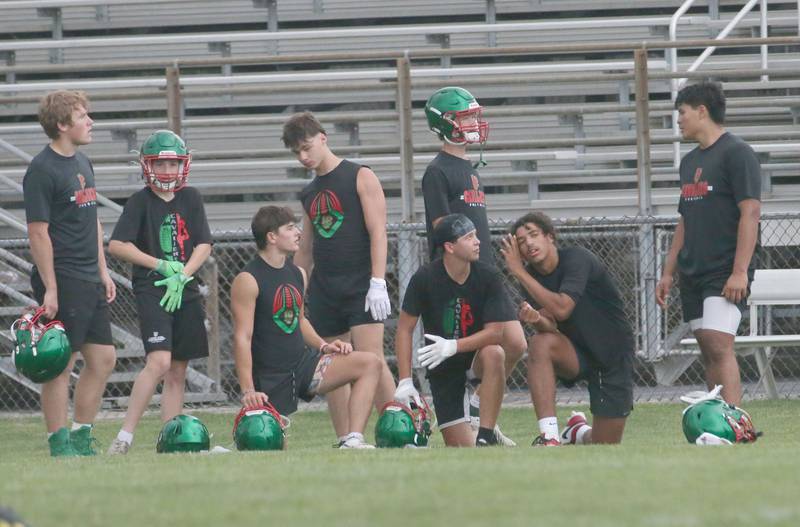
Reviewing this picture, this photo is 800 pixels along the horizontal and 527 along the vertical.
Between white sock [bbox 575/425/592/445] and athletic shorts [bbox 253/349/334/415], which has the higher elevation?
athletic shorts [bbox 253/349/334/415]

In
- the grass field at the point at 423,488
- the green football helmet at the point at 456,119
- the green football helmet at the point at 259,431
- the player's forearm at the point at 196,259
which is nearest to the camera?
the grass field at the point at 423,488

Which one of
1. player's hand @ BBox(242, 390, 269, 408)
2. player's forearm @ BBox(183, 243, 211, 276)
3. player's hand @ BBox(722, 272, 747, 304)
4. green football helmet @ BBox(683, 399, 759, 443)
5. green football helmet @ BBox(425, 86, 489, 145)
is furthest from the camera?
green football helmet @ BBox(425, 86, 489, 145)

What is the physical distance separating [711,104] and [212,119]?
571cm

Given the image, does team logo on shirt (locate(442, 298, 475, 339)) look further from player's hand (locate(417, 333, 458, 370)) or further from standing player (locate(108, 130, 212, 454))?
standing player (locate(108, 130, 212, 454))

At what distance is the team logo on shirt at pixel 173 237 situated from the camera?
8.19 metres

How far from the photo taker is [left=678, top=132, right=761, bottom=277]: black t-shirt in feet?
25.5

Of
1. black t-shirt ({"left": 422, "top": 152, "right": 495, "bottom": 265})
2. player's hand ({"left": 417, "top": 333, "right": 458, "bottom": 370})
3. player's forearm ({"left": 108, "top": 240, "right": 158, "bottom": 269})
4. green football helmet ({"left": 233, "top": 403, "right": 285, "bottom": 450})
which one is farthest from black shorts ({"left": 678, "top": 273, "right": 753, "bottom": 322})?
player's forearm ({"left": 108, "top": 240, "right": 158, "bottom": 269})

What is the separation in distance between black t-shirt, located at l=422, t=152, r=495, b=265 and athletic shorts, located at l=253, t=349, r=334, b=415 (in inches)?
38.0

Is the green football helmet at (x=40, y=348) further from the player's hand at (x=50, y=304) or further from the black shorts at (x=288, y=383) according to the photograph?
the black shorts at (x=288, y=383)

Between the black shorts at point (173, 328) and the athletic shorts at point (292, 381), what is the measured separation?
643 mm

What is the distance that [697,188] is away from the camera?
25.9 ft

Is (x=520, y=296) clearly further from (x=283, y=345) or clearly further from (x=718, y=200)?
(x=283, y=345)

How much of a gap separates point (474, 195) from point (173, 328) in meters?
1.90

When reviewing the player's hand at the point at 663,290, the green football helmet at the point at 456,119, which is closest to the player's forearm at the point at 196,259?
the green football helmet at the point at 456,119
